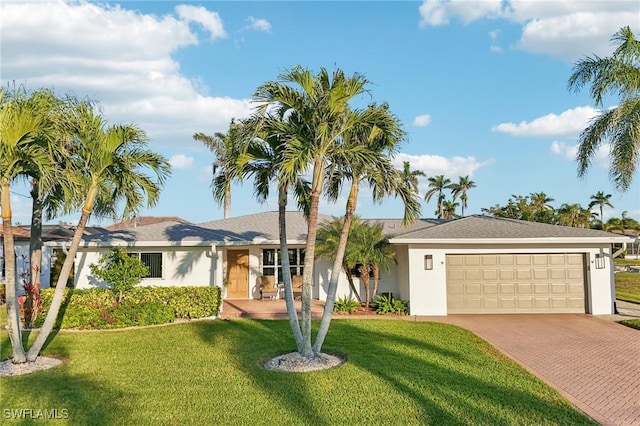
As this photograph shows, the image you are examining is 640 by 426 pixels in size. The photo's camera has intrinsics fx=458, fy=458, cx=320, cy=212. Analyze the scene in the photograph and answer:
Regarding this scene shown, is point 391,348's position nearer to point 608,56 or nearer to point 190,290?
point 190,290

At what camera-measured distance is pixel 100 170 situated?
10094 millimetres

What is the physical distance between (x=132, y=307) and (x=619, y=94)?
51.8 feet

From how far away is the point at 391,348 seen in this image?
34.4 ft

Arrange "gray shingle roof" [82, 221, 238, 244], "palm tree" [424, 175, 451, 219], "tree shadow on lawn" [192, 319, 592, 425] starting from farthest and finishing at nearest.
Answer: "palm tree" [424, 175, 451, 219], "gray shingle roof" [82, 221, 238, 244], "tree shadow on lawn" [192, 319, 592, 425]

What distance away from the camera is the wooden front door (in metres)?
19.5

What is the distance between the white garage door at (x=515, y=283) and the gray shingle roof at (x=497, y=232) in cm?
75

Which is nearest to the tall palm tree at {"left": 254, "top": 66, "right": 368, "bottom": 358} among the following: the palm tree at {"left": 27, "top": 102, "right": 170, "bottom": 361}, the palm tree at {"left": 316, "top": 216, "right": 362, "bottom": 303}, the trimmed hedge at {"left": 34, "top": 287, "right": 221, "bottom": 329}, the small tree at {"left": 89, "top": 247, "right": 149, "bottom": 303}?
the palm tree at {"left": 27, "top": 102, "right": 170, "bottom": 361}

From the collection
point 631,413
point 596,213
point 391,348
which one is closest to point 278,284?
point 391,348

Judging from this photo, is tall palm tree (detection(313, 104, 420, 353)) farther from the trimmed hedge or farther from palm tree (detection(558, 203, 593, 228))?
palm tree (detection(558, 203, 593, 228))

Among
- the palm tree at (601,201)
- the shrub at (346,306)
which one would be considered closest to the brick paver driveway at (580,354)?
the shrub at (346,306)

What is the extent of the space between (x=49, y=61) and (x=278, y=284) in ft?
37.9

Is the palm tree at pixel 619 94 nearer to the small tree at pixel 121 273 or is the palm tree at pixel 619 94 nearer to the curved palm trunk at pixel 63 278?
the curved palm trunk at pixel 63 278

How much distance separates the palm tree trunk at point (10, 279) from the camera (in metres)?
9.11

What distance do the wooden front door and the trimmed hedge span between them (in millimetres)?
4429
